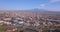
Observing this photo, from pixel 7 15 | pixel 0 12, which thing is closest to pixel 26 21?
pixel 7 15

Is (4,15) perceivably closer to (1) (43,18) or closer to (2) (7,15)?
(2) (7,15)

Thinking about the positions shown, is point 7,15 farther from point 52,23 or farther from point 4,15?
point 52,23

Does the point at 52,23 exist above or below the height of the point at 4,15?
below

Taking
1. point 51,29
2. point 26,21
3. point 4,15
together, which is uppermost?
point 4,15

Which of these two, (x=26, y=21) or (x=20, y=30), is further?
(x=26, y=21)

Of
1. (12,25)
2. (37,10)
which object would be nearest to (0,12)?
(12,25)

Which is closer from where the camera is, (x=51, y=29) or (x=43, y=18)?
(x=51, y=29)

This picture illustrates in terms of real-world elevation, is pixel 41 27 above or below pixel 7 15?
below
